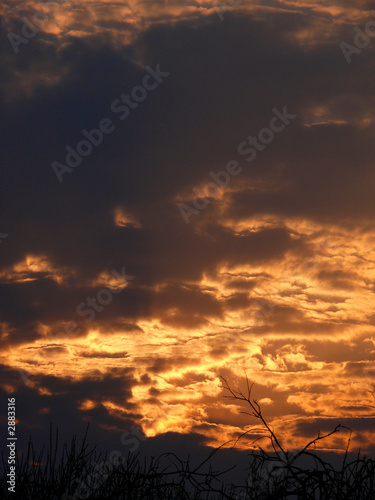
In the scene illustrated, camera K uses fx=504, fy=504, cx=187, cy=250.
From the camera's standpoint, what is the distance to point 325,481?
4.34 m

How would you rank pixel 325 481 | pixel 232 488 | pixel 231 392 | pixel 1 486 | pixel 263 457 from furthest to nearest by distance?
pixel 1 486 → pixel 232 488 → pixel 231 392 → pixel 263 457 → pixel 325 481

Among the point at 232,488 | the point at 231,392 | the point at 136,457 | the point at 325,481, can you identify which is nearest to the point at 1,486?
the point at 136,457

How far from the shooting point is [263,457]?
5.04 m

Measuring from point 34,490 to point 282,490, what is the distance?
12.0 ft

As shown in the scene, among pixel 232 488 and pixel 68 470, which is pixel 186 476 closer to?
pixel 232 488

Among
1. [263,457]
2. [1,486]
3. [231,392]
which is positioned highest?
[231,392]

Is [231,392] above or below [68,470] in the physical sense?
above

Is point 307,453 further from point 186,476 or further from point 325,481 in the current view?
point 186,476

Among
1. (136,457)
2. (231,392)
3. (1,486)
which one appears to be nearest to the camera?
(231,392)

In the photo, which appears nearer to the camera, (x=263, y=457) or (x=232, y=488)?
(x=263, y=457)

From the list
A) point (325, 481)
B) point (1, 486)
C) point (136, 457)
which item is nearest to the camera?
point (325, 481)

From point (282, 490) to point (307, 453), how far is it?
43cm

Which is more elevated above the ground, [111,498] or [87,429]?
[87,429]

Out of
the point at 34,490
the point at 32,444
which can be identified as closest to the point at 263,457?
the point at 34,490
